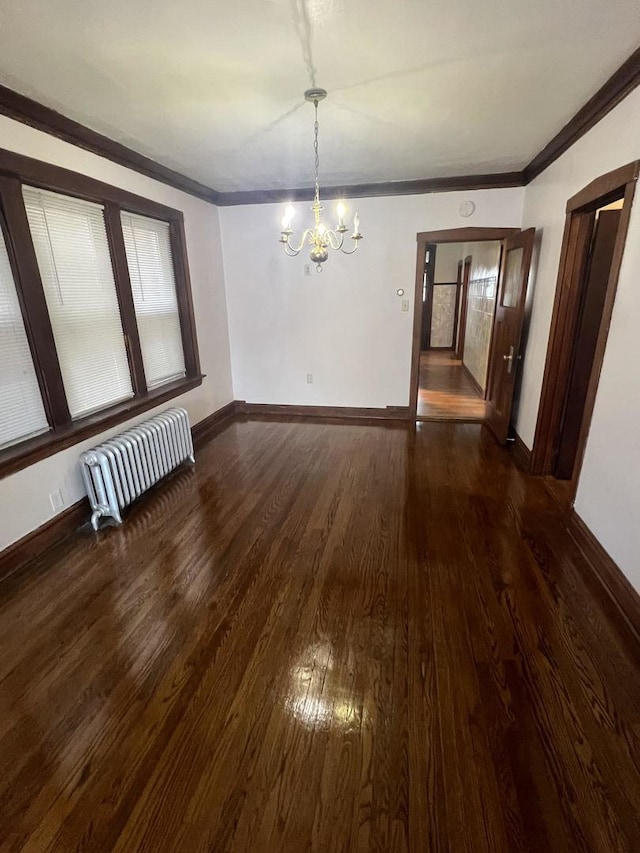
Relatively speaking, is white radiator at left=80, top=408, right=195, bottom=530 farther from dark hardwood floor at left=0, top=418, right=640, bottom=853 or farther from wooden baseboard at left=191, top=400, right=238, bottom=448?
wooden baseboard at left=191, top=400, right=238, bottom=448

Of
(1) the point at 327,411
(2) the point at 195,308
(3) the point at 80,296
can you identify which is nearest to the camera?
(3) the point at 80,296

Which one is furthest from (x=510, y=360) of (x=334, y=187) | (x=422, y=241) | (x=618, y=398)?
(x=334, y=187)

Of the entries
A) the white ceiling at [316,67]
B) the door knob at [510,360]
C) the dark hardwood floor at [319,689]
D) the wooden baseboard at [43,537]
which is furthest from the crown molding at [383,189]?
the wooden baseboard at [43,537]

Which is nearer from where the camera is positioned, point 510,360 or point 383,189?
point 510,360

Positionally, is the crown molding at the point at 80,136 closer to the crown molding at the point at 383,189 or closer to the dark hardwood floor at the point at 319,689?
the crown molding at the point at 383,189

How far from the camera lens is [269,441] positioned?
14.1 ft

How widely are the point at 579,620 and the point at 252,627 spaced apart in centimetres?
160

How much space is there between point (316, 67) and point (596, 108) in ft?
5.53

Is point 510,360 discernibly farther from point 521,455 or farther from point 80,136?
point 80,136

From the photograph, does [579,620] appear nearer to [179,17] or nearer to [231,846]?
[231,846]

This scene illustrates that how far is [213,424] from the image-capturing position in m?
4.72

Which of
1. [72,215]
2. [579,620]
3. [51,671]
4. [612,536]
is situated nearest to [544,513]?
[612,536]

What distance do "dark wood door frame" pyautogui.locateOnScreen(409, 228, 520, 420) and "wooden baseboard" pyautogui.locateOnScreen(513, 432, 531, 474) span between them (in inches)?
47.6

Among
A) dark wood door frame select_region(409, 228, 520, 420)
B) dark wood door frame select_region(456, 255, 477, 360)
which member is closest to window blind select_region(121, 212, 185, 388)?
dark wood door frame select_region(409, 228, 520, 420)
